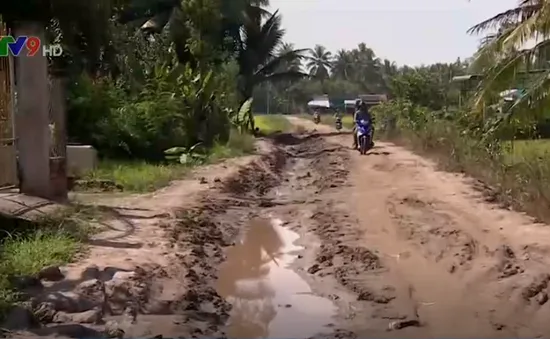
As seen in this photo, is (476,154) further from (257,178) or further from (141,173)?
(141,173)

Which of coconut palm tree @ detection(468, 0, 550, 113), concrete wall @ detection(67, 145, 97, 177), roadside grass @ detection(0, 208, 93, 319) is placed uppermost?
coconut palm tree @ detection(468, 0, 550, 113)

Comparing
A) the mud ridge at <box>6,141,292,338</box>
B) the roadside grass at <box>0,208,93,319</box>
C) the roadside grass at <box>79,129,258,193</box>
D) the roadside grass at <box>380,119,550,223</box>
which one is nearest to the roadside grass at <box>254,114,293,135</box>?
the roadside grass at <box>380,119,550,223</box>

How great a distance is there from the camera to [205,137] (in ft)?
77.8

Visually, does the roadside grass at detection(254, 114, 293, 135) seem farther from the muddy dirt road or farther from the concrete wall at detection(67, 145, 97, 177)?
the muddy dirt road

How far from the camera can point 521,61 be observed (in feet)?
42.9

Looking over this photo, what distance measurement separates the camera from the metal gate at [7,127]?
11.5 metres

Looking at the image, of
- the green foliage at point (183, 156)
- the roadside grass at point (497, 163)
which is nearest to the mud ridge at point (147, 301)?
the roadside grass at point (497, 163)

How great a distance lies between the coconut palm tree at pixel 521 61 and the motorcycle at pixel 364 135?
841 cm

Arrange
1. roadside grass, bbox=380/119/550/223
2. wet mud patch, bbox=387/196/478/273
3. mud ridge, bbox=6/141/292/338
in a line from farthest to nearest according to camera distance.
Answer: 1. roadside grass, bbox=380/119/550/223
2. wet mud patch, bbox=387/196/478/273
3. mud ridge, bbox=6/141/292/338

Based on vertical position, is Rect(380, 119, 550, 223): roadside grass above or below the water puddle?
above

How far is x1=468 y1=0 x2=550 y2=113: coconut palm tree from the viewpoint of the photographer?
12.1 m

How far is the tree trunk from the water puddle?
303 cm

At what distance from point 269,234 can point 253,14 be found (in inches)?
969

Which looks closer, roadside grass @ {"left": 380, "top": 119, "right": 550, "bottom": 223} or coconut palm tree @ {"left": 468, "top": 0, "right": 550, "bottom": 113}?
roadside grass @ {"left": 380, "top": 119, "right": 550, "bottom": 223}
